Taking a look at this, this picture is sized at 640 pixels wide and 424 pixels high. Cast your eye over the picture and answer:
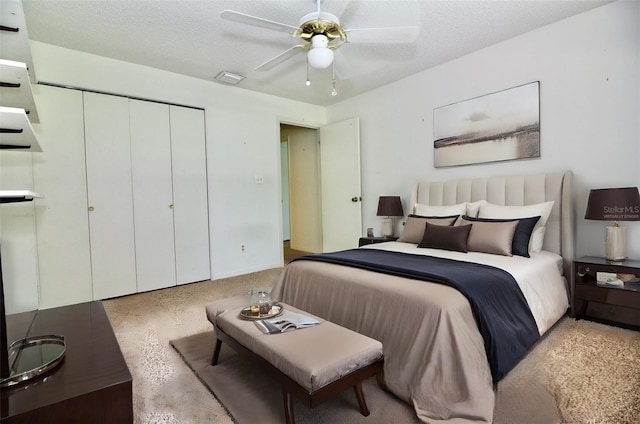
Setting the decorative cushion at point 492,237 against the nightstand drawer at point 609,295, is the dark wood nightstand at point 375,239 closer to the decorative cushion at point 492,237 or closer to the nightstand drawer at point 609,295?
the decorative cushion at point 492,237

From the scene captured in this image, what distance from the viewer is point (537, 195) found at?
299 cm

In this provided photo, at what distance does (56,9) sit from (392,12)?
2.76 meters

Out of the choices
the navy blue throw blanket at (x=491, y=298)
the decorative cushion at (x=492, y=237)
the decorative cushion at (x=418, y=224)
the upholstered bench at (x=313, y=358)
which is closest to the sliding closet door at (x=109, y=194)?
the upholstered bench at (x=313, y=358)

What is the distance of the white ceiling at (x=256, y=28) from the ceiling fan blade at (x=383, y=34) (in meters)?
0.20

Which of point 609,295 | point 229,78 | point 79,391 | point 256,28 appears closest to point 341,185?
point 229,78

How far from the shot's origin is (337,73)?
321cm

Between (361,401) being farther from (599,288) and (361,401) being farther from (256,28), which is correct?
(256,28)

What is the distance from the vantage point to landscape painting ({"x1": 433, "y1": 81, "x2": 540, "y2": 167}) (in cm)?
316

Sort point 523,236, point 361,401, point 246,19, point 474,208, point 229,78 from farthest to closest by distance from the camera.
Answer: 1. point 229,78
2. point 474,208
3. point 523,236
4. point 246,19
5. point 361,401

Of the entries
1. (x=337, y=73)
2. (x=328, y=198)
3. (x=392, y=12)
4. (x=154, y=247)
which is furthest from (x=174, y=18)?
(x=328, y=198)

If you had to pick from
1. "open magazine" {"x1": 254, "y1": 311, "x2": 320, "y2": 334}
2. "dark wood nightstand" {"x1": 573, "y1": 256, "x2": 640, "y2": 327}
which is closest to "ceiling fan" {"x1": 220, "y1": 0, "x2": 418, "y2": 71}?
"open magazine" {"x1": 254, "y1": 311, "x2": 320, "y2": 334}

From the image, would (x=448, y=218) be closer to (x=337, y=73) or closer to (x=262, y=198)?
(x=337, y=73)

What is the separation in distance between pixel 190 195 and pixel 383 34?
298 cm

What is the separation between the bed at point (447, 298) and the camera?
156cm
